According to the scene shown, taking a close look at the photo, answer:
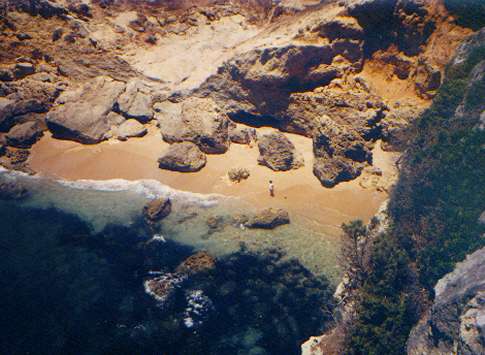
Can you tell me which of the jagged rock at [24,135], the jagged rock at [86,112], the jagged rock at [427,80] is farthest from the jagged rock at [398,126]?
the jagged rock at [24,135]

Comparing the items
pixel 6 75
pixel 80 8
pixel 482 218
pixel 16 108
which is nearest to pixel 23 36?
pixel 6 75

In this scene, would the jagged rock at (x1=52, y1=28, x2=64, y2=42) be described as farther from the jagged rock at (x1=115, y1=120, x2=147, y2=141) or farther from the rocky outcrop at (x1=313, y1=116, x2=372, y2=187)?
the rocky outcrop at (x1=313, y1=116, x2=372, y2=187)

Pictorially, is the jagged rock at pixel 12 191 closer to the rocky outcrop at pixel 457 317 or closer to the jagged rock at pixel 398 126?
the rocky outcrop at pixel 457 317

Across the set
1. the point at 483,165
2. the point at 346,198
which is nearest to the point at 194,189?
the point at 346,198

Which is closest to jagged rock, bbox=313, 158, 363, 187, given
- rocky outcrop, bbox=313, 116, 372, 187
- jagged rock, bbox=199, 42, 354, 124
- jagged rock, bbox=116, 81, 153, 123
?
rocky outcrop, bbox=313, 116, 372, 187

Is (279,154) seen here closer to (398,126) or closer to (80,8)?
(398,126)

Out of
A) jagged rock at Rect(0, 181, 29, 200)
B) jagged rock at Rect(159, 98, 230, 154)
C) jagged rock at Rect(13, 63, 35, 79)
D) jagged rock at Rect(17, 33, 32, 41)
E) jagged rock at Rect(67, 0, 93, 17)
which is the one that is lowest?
jagged rock at Rect(0, 181, 29, 200)

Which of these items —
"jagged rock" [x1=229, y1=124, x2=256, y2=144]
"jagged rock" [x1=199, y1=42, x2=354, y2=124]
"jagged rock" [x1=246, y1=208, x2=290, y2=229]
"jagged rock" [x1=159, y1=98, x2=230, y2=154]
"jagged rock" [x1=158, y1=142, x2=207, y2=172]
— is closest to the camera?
"jagged rock" [x1=246, y1=208, x2=290, y2=229]

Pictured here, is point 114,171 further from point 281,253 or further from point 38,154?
point 281,253
